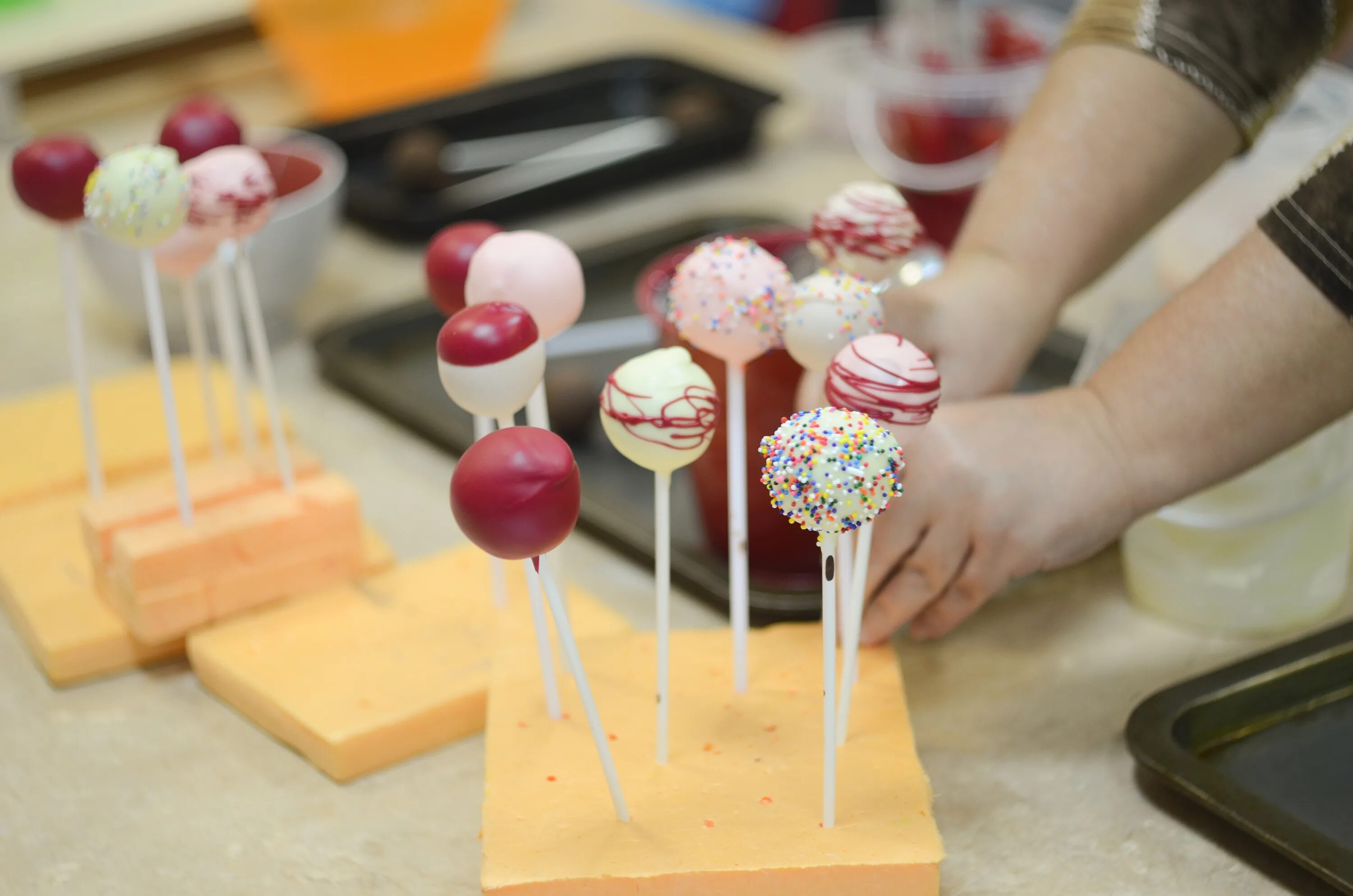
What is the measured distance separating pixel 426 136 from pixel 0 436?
22.0 inches

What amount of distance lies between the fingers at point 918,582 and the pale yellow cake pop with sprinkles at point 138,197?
1.32 ft

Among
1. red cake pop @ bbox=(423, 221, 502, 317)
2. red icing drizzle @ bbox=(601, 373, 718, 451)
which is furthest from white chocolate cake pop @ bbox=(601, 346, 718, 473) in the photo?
Result: red cake pop @ bbox=(423, 221, 502, 317)

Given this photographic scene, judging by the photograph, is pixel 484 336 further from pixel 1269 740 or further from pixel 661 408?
pixel 1269 740

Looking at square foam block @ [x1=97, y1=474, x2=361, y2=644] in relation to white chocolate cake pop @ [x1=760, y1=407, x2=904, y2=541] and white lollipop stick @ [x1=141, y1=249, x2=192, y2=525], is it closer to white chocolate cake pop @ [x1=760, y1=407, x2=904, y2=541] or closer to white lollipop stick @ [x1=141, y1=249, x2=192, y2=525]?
white lollipop stick @ [x1=141, y1=249, x2=192, y2=525]

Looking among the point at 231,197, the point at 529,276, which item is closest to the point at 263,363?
the point at 231,197

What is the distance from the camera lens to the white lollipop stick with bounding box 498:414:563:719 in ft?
2.09

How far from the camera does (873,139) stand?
143 cm

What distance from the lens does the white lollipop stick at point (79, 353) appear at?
79cm

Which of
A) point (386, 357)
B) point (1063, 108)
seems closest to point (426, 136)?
point (386, 357)

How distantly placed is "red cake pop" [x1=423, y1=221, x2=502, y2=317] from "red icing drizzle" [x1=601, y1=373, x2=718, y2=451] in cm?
15

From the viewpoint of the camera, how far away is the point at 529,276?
0.65 m

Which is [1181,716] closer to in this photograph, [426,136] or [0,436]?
[0,436]

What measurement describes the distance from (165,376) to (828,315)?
0.38 metres

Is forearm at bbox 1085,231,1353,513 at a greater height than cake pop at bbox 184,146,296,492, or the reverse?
cake pop at bbox 184,146,296,492
